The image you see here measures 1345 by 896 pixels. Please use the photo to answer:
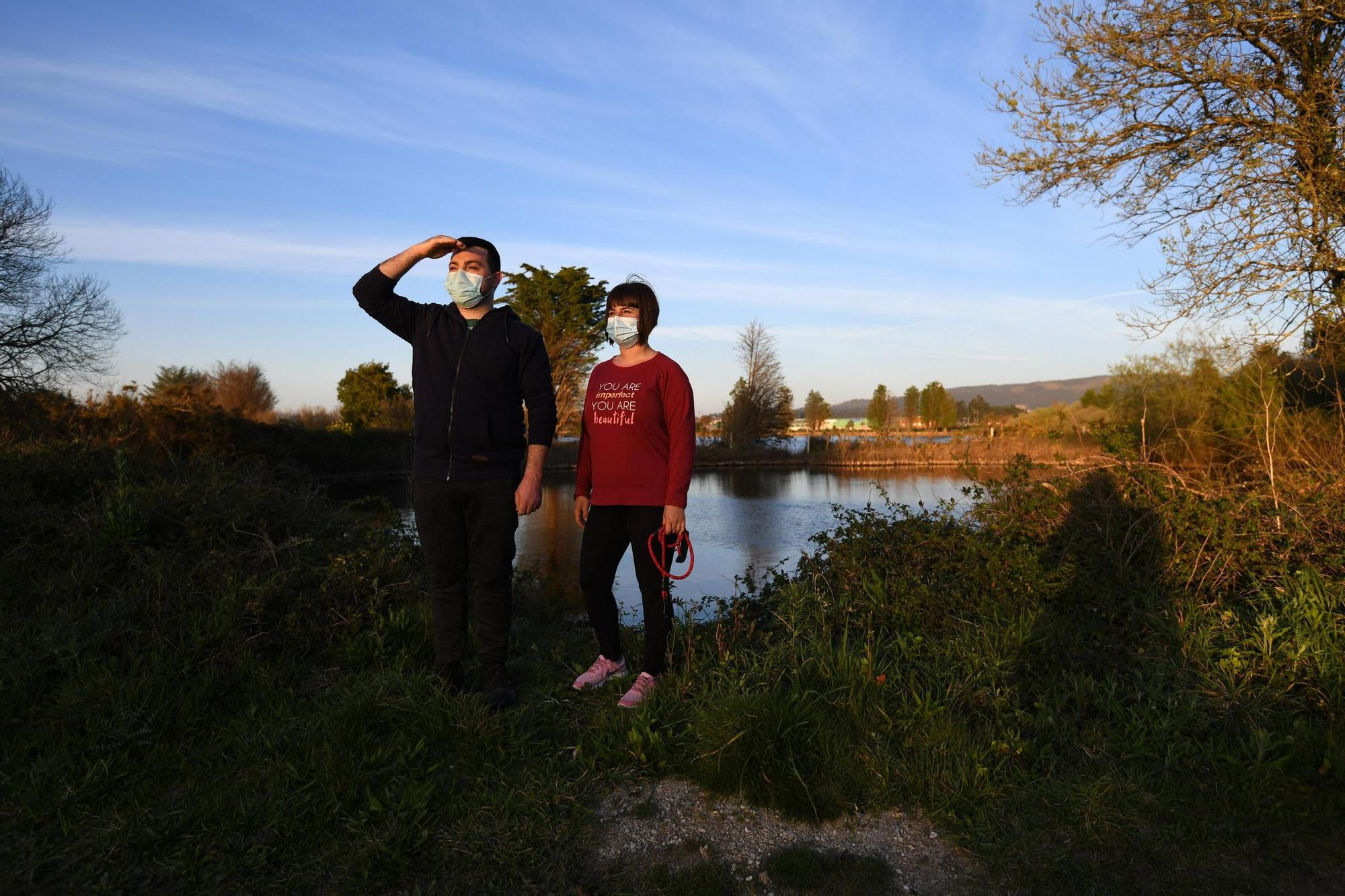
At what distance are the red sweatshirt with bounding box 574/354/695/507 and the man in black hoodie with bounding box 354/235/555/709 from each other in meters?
0.28

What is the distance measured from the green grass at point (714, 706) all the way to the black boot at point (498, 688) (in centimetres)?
13

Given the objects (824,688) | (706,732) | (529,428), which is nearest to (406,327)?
(529,428)

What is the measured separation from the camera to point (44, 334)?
26.1m

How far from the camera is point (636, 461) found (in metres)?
3.57

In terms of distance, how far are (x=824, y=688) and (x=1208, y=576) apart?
2.73 meters

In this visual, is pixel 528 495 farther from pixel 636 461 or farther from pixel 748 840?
pixel 748 840

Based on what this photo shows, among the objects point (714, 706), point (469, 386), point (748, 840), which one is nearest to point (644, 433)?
point (469, 386)

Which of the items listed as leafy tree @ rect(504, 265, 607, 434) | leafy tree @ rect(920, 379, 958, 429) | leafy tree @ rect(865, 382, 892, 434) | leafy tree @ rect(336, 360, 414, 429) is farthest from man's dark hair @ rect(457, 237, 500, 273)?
leafy tree @ rect(920, 379, 958, 429)

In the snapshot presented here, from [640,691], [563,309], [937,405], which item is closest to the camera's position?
[640,691]

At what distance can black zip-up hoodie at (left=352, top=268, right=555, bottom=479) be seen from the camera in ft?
11.2

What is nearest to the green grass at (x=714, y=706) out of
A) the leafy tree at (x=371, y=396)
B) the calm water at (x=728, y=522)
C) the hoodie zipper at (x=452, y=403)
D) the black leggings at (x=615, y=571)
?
the black leggings at (x=615, y=571)

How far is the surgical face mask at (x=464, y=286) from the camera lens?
348 centimetres

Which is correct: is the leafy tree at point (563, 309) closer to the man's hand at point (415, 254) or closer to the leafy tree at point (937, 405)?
the man's hand at point (415, 254)

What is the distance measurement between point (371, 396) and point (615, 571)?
4919 centimetres
